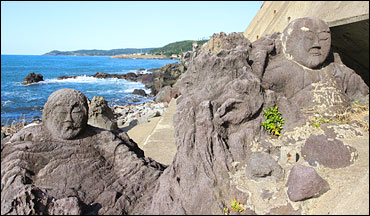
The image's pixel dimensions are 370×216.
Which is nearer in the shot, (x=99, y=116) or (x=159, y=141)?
(x=159, y=141)

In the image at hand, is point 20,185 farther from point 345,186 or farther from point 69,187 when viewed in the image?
point 345,186

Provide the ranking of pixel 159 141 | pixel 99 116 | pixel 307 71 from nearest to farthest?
pixel 307 71
pixel 159 141
pixel 99 116

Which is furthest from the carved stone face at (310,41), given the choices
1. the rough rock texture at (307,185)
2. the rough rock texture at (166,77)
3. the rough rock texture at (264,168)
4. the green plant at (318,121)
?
the rough rock texture at (166,77)

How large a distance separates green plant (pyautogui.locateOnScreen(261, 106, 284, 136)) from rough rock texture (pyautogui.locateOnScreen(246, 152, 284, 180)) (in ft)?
1.83

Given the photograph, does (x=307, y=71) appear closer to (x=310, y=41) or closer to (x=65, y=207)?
(x=310, y=41)

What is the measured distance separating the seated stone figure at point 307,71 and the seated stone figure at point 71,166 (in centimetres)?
245

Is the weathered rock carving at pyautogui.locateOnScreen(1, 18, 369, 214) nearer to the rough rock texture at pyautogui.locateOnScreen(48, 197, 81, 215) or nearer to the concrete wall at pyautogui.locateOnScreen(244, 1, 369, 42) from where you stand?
the rough rock texture at pyautogui.locateOnScreen(48, 197, 81, 215)

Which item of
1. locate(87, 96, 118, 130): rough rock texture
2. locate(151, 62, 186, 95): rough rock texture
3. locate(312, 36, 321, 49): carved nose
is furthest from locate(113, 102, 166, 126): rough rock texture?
locate(312, 36, 321, 49): carved nose

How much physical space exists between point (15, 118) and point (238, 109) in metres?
18.8

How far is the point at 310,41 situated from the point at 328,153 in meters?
1.98

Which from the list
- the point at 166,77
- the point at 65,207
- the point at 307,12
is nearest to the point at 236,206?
the point at 65,207

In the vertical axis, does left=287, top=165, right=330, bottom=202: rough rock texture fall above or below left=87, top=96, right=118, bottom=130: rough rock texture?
above

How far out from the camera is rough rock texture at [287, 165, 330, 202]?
10.0 ft

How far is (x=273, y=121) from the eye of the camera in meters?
3.97
